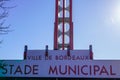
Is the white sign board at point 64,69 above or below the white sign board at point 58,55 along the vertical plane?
below

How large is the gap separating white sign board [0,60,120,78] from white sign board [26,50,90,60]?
9.91 m

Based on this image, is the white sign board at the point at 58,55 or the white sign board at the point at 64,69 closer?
the white sign board at the point at 64,69

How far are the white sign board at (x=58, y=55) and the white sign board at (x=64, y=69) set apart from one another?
32.5 ft

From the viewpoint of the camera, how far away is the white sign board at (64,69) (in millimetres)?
31625

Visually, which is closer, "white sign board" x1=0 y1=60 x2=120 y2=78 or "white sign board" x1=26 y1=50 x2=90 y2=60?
"white sign board" x1=0 y1=60 x2=120 y2=78

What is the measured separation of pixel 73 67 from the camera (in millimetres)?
31969

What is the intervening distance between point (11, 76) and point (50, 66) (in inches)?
155

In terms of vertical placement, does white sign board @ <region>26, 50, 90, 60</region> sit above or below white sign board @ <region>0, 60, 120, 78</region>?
above

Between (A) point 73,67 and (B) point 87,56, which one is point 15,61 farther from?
(B) point 87,56

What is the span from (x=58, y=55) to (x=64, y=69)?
10.7 m

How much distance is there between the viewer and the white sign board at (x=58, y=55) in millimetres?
42344

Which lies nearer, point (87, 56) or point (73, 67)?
point (73, 67)

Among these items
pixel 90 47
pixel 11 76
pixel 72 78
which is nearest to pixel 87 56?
pixel 90 47

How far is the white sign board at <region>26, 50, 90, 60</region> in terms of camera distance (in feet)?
139
